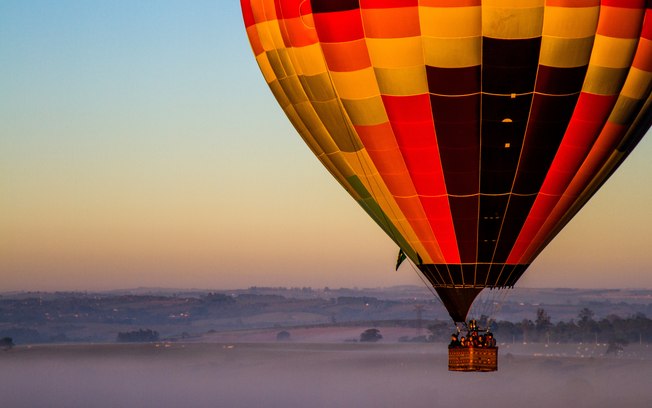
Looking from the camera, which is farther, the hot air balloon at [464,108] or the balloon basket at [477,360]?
the balloon basket at [477,360]

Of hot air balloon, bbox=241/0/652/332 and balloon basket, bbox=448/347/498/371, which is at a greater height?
hot air balloon, bbox=241/0/652/332

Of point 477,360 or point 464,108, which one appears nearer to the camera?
point 464,108

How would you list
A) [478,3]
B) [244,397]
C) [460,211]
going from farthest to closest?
[244,397]
[460,211]
[478,3]

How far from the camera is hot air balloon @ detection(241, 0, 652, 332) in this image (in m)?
33.2

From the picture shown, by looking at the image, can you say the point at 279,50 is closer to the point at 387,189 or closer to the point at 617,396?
the point at 387,189

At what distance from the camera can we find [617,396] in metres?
196

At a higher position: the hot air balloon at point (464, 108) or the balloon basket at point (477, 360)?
the hot air balloon at point (464, 108)

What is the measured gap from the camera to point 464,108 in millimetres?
34281

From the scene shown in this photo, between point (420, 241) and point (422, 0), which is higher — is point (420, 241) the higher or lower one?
the lower one

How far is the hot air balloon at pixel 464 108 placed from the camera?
1309 inches

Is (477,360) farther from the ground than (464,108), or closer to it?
closer to it

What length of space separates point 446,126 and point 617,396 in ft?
551

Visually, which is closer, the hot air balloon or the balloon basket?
the hot air balloon

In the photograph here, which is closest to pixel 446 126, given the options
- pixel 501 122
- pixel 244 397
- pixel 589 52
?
pixel 501 122
